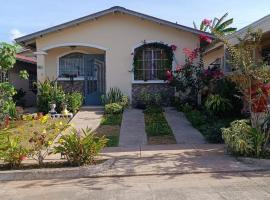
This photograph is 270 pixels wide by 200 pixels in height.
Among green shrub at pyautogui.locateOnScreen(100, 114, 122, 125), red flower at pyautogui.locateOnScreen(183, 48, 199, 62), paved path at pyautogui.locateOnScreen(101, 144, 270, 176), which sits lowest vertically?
paved path at pyautogui.locateOnScreen(101, 144, 270, 176)

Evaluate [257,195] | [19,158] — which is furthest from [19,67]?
[257,195]

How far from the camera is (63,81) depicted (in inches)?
784

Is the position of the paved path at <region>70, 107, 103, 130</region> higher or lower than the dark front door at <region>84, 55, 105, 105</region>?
lower

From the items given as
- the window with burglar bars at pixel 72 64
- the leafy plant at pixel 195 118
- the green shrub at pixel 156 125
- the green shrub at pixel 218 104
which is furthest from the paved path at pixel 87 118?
the green shrub at pixel 218 104

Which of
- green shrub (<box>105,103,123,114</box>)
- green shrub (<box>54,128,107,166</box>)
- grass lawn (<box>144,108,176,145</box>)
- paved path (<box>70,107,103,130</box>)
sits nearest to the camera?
green shrub (<box>54,128,107,166</box>)

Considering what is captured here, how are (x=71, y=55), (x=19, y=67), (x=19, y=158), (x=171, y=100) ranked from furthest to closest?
(x=19, y=67) → (x=71, y=55) → (x=171, y=100) → (x=19, y=158)

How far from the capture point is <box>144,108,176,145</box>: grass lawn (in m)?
12.7

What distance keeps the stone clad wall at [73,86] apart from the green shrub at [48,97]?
164cm

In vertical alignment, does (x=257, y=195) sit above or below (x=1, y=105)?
below

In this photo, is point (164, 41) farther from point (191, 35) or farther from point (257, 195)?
point (257, 195)

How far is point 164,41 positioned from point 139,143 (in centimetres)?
765

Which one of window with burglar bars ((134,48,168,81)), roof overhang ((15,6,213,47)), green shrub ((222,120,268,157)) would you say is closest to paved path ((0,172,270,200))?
green shrub ((222,120,268,157))

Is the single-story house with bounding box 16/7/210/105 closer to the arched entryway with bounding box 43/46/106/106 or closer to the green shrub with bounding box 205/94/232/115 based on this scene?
the arched entryway with bounding box 43/46/106/106

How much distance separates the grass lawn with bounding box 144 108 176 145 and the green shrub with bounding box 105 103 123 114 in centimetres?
98
